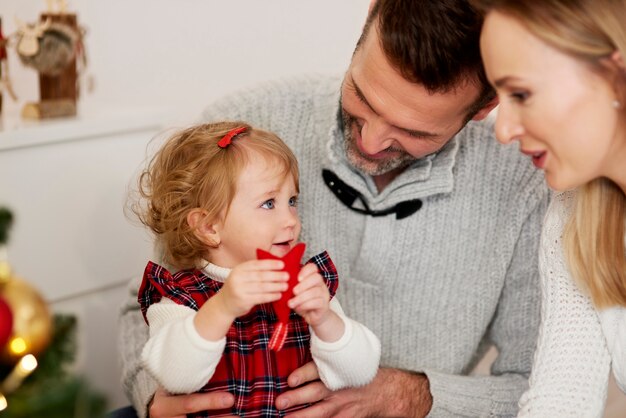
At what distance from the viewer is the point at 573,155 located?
1194mm

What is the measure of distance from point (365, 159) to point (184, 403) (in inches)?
23.7

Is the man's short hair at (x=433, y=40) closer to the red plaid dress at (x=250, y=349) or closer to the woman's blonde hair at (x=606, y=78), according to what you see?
the woman's blonde hair at (x=606, y=78)

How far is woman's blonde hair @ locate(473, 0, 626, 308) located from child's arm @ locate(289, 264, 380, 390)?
41 cm

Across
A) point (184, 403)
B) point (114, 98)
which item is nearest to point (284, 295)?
point (184, 403)

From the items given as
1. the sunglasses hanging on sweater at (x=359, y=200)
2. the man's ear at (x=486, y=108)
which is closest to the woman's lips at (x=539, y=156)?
the man's ear at (x=486, y=108)

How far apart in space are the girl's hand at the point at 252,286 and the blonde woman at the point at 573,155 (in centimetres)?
41

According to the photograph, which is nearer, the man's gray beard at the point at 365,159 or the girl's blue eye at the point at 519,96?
the girl's blue eye at the point at 519,96

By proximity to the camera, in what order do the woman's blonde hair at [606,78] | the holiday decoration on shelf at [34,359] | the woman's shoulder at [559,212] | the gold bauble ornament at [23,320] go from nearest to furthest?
1. the holiday decoration on shelf at [34,359]
2. the gold bauble ornament at [23,320]
3. the woman's blonde hair at [606,78]
4. the woman's shoulder at [559,212]

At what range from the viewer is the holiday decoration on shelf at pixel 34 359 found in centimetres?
82

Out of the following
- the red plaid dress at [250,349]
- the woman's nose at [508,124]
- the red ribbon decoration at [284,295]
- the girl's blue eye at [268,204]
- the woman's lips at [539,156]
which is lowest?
the red plaid dress at [250,349]

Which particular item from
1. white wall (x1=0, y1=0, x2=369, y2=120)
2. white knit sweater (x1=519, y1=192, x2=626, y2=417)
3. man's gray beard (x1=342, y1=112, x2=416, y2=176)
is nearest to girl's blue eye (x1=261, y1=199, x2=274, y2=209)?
man's gray beard (x1=342, y1=112, x2=416, y2=176)

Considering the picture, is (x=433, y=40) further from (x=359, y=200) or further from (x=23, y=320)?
(x=23, y=320)

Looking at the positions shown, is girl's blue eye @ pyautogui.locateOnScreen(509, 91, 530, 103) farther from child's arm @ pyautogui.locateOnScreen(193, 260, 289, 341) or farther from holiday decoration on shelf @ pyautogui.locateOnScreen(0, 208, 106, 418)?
holiday decoration on shelf @ pyautogui.locateOnScreen(0, 208, 106, 418)

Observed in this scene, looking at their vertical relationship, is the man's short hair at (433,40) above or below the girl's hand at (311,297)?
above
